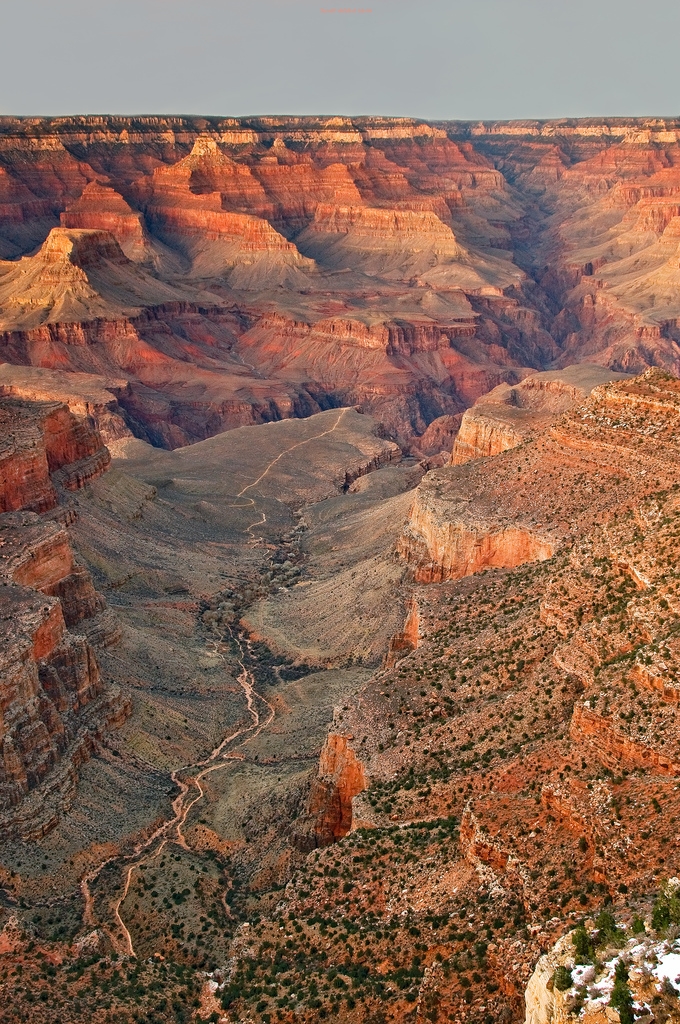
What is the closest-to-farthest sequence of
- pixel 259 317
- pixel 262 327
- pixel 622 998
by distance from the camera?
pixel 622 998, pixel 262 327, pixel 259 317

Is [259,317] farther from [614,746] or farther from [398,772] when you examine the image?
[614,746]

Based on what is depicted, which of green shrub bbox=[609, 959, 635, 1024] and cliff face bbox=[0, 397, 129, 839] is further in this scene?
cliff face bbox=[0, 397, 129, 839]

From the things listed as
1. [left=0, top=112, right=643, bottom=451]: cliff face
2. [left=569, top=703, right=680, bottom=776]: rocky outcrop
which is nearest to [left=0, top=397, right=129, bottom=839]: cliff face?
[left=569, top=703, right=680, bottom=776]: rocky outcrop

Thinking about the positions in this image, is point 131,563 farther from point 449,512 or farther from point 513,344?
point 513,344

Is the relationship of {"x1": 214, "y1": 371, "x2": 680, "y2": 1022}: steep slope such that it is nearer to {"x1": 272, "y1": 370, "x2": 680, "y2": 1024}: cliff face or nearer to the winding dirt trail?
{"x1": 272, "y1": 370, "x2": 680, "y2": 1024}: cliff face

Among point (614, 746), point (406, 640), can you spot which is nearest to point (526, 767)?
point (614, 746)

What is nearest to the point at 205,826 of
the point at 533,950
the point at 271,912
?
the point at 271,912
